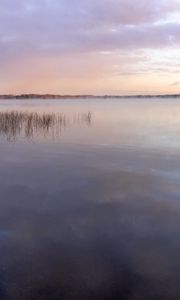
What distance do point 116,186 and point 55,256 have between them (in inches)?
153

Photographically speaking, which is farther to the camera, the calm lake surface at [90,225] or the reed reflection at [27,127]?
the reed reflection at [27,127]

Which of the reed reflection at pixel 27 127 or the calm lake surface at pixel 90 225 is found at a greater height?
the reed reflection at pixel 27 127

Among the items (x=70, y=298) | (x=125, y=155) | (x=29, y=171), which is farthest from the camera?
(x=125, y=155)

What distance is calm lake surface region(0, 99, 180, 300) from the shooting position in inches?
178

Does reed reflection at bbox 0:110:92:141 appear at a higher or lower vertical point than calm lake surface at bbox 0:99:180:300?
higher

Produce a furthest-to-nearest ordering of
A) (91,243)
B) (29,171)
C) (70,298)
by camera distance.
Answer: (29,171), (91,243), (70,298)

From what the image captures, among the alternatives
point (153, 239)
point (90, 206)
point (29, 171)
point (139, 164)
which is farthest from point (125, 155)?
point (153, 239)

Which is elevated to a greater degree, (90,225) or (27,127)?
(27,127)

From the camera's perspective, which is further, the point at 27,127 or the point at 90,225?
the point at 27,127

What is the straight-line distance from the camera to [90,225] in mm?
6383

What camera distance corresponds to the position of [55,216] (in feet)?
22.4

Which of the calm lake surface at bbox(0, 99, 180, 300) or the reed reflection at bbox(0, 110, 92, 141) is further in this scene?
the reed reflection at bbox(0, 110, 92, 141)

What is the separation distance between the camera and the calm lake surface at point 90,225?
4.51 metres

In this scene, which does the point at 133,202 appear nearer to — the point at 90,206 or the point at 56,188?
the point at 90,206
